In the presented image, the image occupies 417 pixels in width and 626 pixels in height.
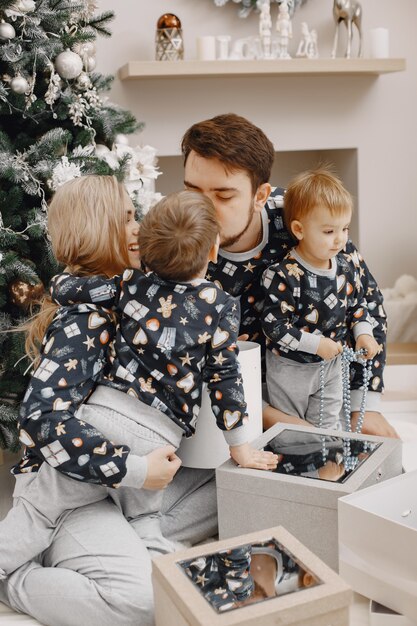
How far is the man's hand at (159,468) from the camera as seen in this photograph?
160 centimetres

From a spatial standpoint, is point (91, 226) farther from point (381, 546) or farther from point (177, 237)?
point (381, 546)

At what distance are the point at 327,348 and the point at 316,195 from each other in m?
0.38

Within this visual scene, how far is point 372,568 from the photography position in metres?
1.40

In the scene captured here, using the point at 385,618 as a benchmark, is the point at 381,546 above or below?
above

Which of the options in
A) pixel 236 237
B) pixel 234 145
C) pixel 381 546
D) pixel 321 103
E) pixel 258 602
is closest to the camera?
pixel 258 602

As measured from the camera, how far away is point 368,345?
Answer: 6.89 ft

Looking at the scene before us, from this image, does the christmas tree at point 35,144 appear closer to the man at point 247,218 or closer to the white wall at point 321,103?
the man at point 247,218

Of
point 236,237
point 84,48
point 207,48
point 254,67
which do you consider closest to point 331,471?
point 236,237

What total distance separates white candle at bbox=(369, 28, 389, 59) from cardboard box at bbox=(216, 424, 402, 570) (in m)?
2.46

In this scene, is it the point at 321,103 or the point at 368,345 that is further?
the point at 321,103

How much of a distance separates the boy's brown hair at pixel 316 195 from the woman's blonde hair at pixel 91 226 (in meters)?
0.48

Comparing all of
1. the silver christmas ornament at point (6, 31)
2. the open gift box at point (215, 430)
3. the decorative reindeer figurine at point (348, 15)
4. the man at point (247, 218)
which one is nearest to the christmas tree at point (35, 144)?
the silver christmas ornament at point (6, 31)

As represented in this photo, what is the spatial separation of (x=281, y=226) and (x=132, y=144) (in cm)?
173

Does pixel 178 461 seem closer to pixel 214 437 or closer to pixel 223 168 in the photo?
pixel 214 437
